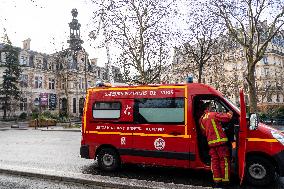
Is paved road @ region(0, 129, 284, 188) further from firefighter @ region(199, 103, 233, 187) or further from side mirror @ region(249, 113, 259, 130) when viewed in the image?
side mirror @ region(249, 113, 259, 130)

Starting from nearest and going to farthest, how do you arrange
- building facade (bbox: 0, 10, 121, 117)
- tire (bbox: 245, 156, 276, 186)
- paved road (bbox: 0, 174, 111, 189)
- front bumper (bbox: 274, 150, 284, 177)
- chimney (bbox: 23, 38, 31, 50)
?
front bumper (bbox: 274, 150, 284, 177) < tire (bbox: 245, 156, 276, 186) < paved road (bbox: 0, 174, 111, 189) < building facade (bbox: 0, 10, 121, 117) < chimney (bbox: 23, 38, 31, 50)

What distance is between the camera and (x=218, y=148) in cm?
714

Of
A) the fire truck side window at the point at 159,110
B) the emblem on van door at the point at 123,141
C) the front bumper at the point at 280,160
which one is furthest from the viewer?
the emblem on van door at the point at 123,141

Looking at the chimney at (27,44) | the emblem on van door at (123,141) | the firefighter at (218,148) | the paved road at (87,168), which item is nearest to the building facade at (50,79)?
the chimney at (27,44)

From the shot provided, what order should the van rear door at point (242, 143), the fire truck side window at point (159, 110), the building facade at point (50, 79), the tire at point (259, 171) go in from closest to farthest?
the van rear door at point (242, 143)
the tire at point (259, 171)
the fire truck side window at point (159, 110)
the building facade at point (50, 79)

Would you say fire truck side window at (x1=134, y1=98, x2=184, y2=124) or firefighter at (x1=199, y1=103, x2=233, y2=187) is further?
fire truck side window at (x1=134, y1=98, x2=184, y2=124)

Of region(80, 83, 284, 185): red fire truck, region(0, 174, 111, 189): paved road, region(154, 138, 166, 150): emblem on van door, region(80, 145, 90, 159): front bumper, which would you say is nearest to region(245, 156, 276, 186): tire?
region(80, 83, 284, 185): red fire truck

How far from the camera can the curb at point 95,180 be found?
23.2ft

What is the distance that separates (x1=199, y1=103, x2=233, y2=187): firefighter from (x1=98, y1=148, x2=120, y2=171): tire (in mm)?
2994

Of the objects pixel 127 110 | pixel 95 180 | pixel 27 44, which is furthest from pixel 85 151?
pixel 27 44

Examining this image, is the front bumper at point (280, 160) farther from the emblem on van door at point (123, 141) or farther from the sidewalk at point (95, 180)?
the emblem on van door at point (123, 141)

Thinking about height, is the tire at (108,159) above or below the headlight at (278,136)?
below

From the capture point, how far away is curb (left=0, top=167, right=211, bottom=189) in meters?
7.08

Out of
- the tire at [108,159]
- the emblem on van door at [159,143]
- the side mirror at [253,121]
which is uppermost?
the side mirror at [253,121]
